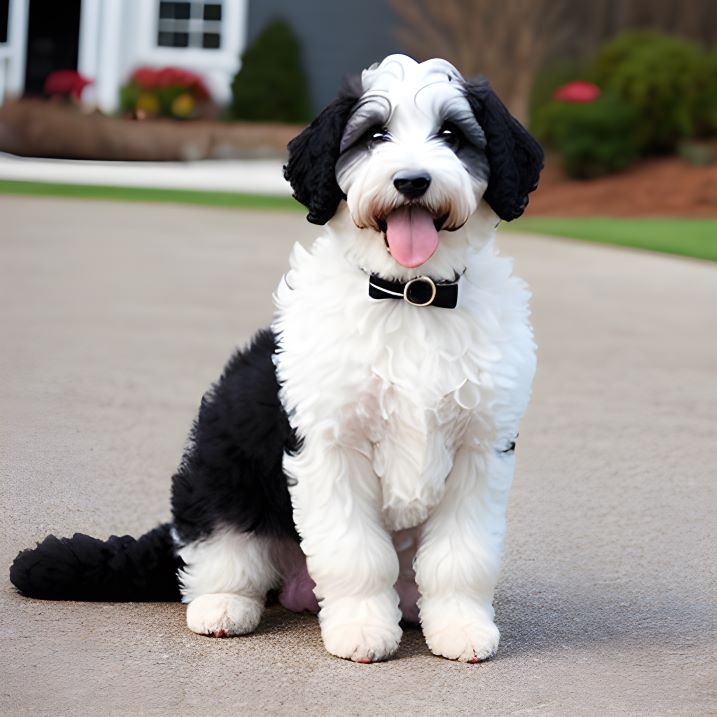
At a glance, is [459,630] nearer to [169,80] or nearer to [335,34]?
[169,80]

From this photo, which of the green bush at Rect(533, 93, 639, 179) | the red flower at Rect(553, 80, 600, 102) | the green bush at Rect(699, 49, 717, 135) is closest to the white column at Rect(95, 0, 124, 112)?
the red flower at Rect(553, 80, 600, 102)

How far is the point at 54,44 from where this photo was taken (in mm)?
28203

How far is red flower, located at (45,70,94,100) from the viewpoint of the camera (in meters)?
24.5

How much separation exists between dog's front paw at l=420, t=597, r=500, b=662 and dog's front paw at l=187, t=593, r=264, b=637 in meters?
0.49

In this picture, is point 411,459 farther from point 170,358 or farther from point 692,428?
point 170,358

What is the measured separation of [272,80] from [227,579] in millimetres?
A: 20661

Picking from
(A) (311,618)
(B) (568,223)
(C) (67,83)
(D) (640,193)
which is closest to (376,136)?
(A) (311,618)

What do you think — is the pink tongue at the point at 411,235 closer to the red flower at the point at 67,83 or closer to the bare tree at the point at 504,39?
the bare tree at the point at 504,39

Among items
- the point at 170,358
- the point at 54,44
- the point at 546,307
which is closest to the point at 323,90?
the point at 54,44

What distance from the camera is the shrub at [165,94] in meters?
23.7

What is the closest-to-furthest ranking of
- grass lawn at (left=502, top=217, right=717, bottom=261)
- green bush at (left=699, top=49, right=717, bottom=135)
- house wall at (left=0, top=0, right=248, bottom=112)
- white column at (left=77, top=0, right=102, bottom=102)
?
grass lawn at (left=502, top=217, right=717, bottom=261) → green bush at (left=699, top=49, right=717, bottom=135) → house wall at (left=0, top=0, right=248, bottom=112) → white column at (left=77, top=0, right=102, bottom=102)

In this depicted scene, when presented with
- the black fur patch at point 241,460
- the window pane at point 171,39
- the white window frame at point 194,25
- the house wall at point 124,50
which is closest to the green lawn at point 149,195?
the house wall at point 124,50

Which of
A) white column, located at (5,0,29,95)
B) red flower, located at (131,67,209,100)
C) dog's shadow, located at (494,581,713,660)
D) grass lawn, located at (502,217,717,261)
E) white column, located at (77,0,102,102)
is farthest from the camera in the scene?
white column, located at (5,0,29,95)

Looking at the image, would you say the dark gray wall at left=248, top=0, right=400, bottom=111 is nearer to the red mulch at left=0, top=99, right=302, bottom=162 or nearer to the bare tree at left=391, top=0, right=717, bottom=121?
the bare tree at left=391, top=0, right=717, bottom=121
